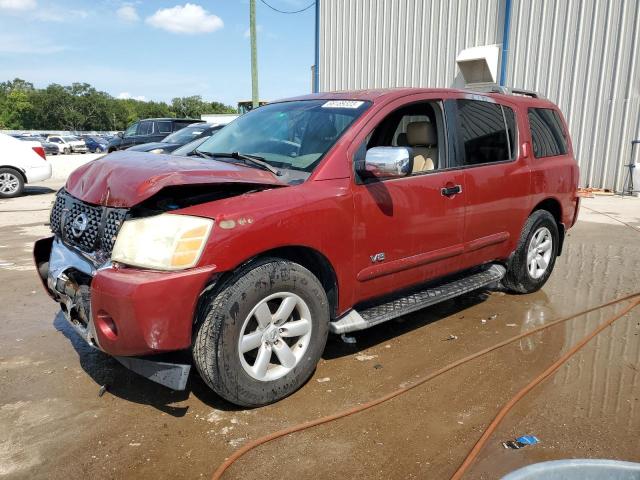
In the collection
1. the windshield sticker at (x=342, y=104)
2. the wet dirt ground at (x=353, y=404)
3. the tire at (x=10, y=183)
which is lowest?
the wet dirt ground at (x=353, y=404)

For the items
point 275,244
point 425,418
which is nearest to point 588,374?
point 425,418

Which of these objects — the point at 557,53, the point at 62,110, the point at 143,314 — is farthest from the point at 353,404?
the point at 62,110

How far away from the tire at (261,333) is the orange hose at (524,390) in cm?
102

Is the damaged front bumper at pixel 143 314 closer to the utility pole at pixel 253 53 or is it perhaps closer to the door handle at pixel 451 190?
the door handle at pixel 451 190

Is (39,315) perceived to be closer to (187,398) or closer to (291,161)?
(187,398)

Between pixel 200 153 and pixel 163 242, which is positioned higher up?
pixel 200 153

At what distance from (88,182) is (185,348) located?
1.17 m

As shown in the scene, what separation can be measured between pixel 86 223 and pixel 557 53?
515 inches

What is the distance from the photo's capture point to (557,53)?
12.8 meters

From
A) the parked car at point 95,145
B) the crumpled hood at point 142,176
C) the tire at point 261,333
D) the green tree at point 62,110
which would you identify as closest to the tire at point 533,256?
the tire at point 261,333

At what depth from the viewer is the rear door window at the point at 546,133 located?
4.76 metres

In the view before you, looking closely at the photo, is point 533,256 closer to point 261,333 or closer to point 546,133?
point 546,133

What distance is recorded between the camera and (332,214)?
3.04m

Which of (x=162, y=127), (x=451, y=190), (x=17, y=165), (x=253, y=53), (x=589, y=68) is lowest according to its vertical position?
A: (x=17, y=165)
